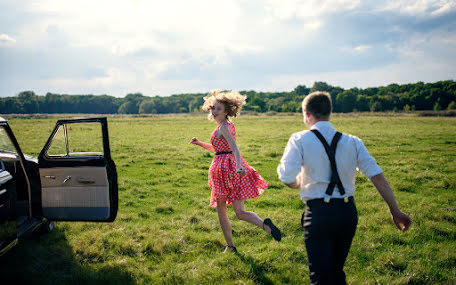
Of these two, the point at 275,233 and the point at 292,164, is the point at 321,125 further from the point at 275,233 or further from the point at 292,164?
the point at 275,233

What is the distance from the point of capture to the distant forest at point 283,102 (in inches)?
4427

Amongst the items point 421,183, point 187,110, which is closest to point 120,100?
point 187,110

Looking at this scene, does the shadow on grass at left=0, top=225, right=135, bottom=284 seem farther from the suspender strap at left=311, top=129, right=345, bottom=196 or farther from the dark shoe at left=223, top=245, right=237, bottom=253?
the suspender strap at left=311, top=129, right=345, bottom=196

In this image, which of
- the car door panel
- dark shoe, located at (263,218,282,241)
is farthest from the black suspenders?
the car door panel

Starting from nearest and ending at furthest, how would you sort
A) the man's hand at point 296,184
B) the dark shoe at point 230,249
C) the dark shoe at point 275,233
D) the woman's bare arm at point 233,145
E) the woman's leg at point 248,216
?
the man's hand at point 296,184
the dark shoe at point 275,233
the woman's bare arm at point 233,145
the woman's leg at point 248,216
the dark shoe at point 230,249

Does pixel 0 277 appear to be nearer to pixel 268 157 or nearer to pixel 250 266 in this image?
pixel 250 266

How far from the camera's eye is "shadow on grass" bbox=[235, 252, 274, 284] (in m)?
3.79

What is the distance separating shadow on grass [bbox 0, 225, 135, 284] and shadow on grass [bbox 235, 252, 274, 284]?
1456 millimetres

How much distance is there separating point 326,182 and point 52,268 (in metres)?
3.75

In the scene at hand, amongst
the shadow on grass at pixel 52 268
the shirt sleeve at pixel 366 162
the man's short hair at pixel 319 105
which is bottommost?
the shadow on grass at pixel 52 268

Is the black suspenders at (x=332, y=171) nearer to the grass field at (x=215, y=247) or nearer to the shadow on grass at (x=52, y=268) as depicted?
A: the grass field at (x=215, y=247)

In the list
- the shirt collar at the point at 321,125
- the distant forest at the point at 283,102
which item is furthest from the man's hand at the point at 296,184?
the distant forest at the point at 283,102

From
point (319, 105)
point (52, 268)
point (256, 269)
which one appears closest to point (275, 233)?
point (256, 269)

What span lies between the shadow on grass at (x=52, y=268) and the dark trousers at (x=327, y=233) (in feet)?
7.87
